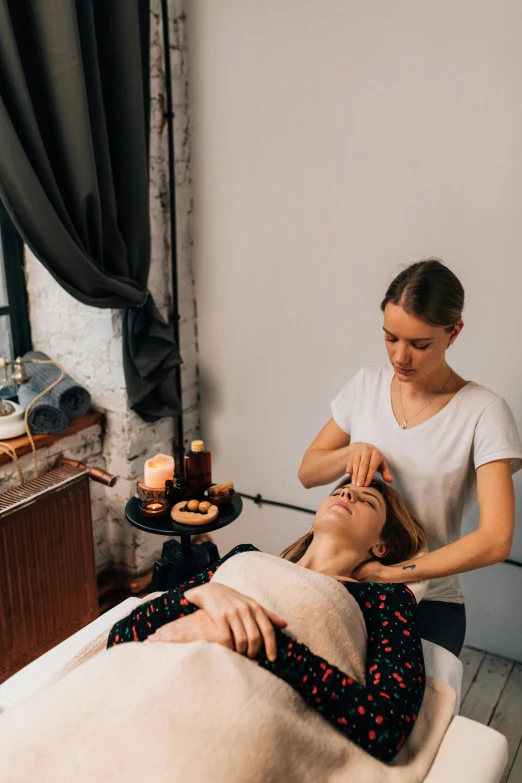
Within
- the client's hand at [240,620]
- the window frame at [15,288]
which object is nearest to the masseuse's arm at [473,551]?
the client's hand at [240,620]

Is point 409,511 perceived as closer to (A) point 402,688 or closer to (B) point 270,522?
(A) point 402,688

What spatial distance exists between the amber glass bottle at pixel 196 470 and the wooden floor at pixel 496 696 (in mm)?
1079

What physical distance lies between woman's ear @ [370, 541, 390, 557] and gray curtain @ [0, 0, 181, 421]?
109cm

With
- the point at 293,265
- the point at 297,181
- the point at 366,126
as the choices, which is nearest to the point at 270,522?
the point at 293,265

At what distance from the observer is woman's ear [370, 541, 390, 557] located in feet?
5.49

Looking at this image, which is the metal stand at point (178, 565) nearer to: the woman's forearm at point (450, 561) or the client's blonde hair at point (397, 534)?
the client's blonde hair at point (397, 534)

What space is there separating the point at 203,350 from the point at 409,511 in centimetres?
126

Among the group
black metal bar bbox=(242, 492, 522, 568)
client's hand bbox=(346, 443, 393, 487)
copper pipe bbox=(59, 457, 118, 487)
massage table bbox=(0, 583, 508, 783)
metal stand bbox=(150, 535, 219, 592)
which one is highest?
client's hand bbox=(346, 443, 393, 487)

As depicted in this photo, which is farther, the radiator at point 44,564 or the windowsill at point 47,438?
the windowsill at point 47,438

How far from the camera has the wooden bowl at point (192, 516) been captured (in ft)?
6.55

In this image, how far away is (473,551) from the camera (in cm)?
162

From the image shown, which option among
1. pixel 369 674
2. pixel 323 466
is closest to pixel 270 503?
pixel 323 466

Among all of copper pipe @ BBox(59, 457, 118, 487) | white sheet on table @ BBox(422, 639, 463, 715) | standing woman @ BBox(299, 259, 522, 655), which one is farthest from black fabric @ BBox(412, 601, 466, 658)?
copper pipe @ BBox(59, 457, 118, 487)

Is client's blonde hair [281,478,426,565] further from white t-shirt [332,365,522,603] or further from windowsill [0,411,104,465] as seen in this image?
windowsill [0,411,104,465]
